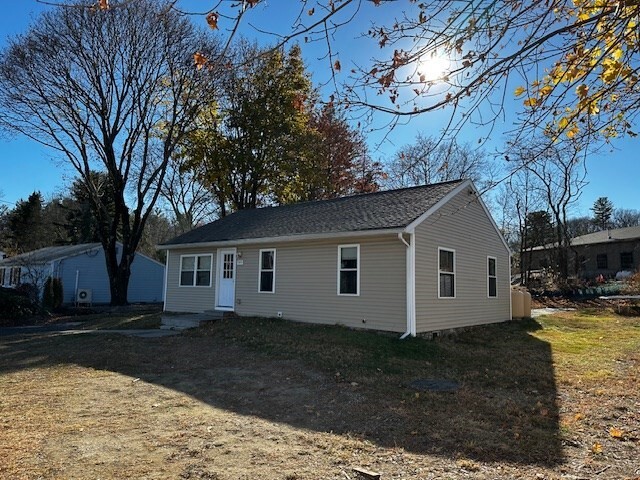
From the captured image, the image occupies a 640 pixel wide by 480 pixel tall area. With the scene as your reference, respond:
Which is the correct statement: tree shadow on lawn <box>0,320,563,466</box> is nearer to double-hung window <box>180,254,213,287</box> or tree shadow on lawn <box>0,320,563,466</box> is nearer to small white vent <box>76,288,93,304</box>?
double-hung window <box>180,254,213,287</box>

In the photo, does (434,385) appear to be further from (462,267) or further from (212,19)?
(462,267)

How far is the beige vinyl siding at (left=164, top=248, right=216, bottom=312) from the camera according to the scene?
15.6 m

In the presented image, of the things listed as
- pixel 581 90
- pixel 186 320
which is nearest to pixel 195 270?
pixel 186 320

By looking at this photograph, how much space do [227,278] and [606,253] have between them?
3510cm

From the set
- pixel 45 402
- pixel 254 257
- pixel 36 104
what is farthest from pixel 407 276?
pixel 36 104

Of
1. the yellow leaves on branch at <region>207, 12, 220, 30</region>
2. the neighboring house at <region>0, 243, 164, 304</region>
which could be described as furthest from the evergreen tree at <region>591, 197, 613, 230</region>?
the yellow leaves on branch at <region>207, 12, 220, 30</region>

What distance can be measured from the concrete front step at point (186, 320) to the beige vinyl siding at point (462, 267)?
6.52 m

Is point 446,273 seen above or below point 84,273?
below

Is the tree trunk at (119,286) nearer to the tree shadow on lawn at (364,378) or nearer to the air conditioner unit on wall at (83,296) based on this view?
the air conditioner unit on wall at (83,296)

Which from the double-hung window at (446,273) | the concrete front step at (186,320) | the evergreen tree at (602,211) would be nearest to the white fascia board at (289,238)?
the double-hung window at (446,273)

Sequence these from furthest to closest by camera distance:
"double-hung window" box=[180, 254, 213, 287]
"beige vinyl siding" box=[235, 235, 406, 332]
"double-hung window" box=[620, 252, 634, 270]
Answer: "double-hung window" box=[620, 252, 634, 270] → "double-hung window" box=[180, 254, 213, 287] → "beige vinyl siding" box=[235, 235, 406, 332]

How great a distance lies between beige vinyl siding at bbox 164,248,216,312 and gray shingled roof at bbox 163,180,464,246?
446 mm

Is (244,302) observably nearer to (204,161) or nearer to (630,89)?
(630,89)

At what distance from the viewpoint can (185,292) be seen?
1650 centimetres
